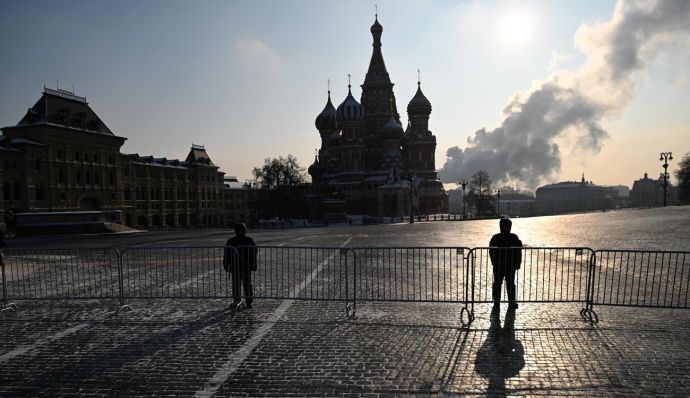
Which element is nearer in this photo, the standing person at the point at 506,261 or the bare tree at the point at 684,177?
the standing person at the point at 506,261

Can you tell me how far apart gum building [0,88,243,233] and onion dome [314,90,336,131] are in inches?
1076

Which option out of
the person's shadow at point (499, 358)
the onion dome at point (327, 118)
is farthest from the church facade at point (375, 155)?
the person's shadow at point (499, 358)

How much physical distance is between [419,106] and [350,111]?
1406 cm

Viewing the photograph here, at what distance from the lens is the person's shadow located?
4977 mm

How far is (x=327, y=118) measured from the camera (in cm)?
8138

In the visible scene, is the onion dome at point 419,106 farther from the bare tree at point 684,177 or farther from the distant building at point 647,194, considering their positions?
the distant building at point 647,194

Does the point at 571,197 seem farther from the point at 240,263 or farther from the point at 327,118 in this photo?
the point at 240,263

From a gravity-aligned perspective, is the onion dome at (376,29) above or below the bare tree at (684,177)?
above

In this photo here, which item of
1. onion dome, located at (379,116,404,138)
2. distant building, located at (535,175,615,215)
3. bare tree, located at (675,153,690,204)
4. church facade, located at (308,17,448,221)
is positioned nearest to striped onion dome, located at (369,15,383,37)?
church facade, located at (308,17,448,221)

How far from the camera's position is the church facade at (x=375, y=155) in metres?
68.3

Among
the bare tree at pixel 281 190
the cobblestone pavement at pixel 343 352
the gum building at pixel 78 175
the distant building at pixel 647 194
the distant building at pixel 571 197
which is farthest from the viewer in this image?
the distant building at pixel 571 197

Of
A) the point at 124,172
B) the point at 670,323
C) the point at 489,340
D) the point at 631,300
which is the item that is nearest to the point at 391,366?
→ the point at 489,340

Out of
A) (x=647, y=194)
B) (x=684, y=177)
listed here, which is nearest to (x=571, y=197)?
(x=647, y=194)

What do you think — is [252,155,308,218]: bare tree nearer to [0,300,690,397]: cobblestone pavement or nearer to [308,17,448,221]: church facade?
[308,17,448,221]: church facade
